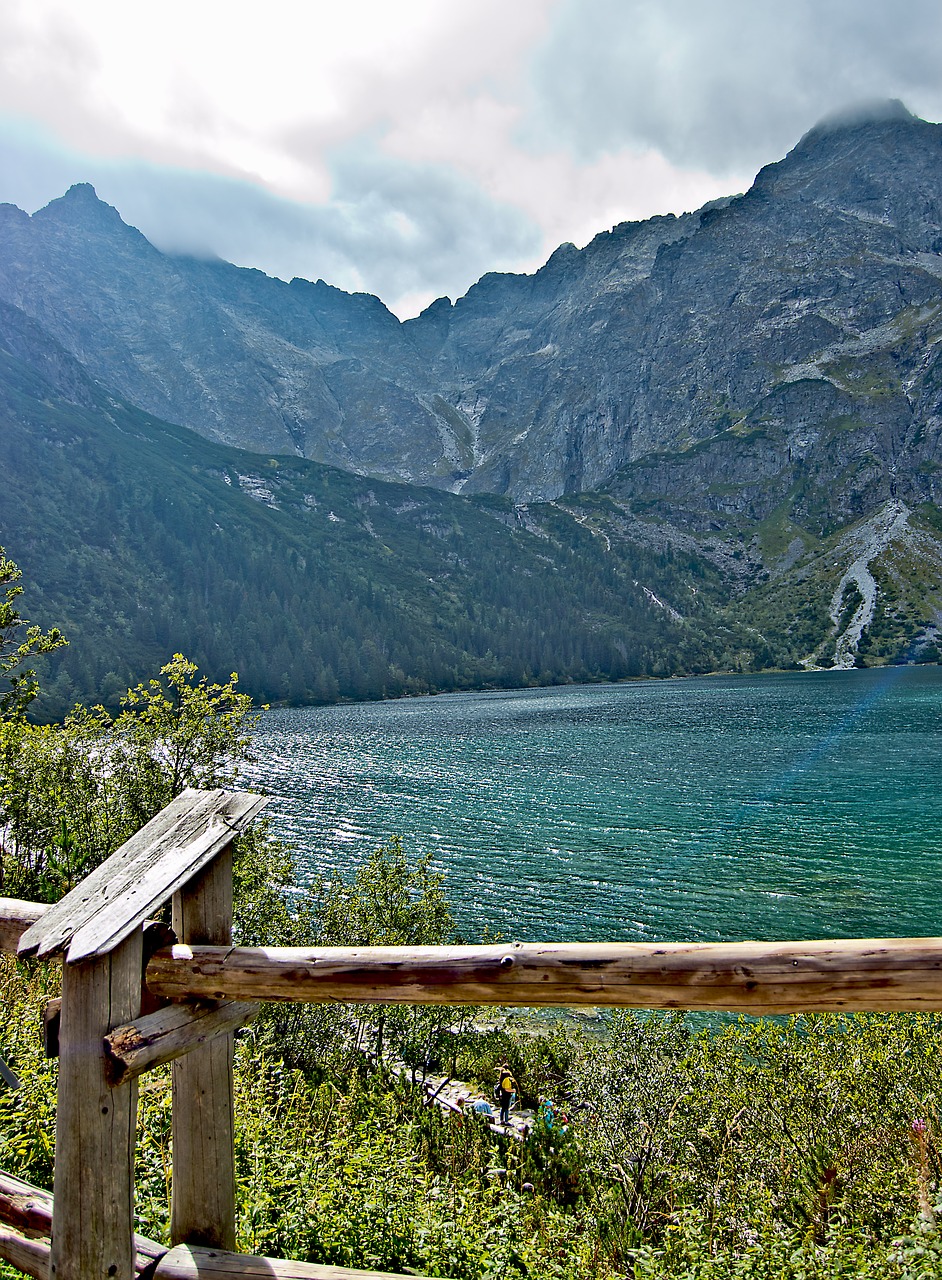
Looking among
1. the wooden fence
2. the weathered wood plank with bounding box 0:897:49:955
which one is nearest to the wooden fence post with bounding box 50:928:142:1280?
the wooden fence

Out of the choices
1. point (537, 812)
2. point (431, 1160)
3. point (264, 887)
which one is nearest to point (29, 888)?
point (264, 887)

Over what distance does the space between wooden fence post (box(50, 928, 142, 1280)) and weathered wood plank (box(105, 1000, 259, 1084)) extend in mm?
84

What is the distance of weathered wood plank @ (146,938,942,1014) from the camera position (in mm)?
3570

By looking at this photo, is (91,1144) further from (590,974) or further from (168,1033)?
(590,974)

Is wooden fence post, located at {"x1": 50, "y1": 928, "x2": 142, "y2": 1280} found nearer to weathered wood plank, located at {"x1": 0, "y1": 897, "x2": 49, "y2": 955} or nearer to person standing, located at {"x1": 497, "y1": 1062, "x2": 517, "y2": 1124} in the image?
weathered wood plank, located at {"x1": 0, "y1": 897, "x2": 49, "y2": 955}

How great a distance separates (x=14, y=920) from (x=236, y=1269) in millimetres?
2460

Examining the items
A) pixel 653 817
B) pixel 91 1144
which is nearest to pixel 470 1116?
pixel 91 1144

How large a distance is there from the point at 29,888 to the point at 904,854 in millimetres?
51478

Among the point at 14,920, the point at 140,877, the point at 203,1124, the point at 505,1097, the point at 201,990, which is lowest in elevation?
the point at 505,1097

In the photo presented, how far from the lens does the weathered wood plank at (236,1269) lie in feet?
12.8

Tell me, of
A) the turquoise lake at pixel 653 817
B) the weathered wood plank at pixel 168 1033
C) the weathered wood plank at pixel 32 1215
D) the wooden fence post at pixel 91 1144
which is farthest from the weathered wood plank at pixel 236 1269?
the turquoise lake at pixel 653 817

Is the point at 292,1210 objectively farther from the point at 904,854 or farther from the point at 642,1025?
the point at 904,854

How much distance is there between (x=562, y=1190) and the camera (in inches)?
616

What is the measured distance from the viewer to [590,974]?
375 cm
